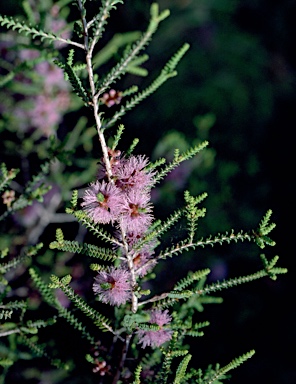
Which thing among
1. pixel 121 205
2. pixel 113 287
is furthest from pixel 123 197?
pixel 113 287

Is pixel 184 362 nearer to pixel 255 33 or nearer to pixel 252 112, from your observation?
pixel 252 112

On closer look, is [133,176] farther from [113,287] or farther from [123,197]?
[113,287]

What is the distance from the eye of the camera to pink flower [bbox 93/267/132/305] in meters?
1.29

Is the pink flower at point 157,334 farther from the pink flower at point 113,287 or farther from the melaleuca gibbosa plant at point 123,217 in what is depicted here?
the pink flower at point 113,287

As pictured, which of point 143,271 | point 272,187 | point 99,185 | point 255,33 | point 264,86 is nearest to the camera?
point 99,185

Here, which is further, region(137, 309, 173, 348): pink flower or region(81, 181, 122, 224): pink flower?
region(137, 309, 173, 348): pink flower

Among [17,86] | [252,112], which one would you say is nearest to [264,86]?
[252,112]

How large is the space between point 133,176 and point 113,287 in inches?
15.0

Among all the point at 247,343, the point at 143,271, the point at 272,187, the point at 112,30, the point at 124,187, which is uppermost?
the point at 112,30

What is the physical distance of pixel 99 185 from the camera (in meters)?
1.24

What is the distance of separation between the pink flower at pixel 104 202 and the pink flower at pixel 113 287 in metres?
0.21

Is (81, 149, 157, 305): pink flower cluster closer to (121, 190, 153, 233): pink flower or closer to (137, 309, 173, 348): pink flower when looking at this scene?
(121, 190, 153, 233): pink flower

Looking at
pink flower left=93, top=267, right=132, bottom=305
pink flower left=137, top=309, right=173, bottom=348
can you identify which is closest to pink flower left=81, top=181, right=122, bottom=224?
pink flower left=93, top=267, right=132, bottom=305

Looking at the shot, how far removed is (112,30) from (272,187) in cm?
324
